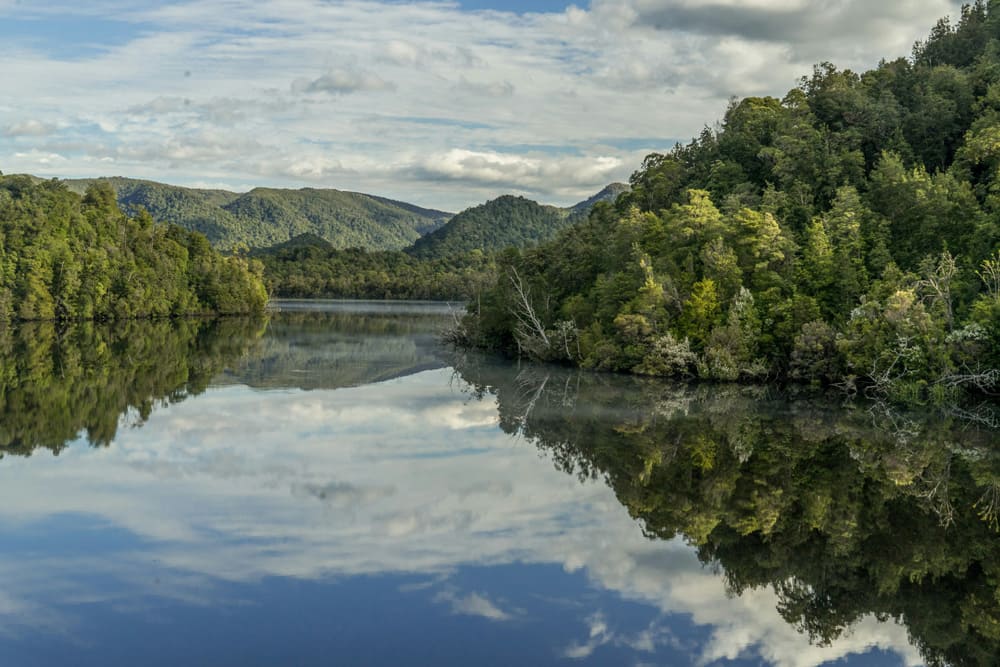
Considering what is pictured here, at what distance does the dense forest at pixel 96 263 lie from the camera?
95.7 meters

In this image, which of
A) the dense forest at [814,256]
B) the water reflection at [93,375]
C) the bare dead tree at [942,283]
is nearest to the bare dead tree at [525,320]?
the dense forest at [814,256]

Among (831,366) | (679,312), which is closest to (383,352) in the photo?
(679,312)

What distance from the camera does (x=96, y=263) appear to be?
327 feet

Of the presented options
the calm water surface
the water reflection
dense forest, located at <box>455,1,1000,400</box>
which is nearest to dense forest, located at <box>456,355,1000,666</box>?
the calm water surface

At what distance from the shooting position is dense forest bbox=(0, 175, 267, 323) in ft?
314

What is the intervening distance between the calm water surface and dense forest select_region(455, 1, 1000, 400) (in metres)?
7.04

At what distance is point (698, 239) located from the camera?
50219 mm

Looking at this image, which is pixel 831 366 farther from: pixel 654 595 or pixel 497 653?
pixel 497 653

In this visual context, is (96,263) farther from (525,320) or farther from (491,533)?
(491,533)

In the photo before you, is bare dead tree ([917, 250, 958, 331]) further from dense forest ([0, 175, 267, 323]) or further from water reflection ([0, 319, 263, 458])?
dense forest ([0, 175, 267, 323])

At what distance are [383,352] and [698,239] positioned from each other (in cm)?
2527

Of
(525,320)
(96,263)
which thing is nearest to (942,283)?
(525,320)

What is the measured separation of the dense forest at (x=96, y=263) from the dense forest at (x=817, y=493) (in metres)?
77.5

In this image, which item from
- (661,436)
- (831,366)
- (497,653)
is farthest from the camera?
(831,366)
